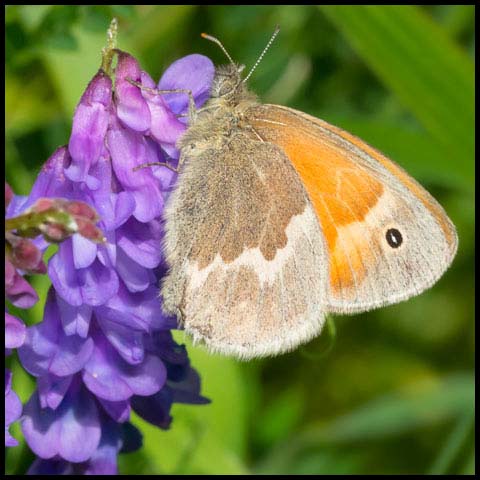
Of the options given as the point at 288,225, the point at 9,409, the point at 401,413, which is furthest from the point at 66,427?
the point at 401,413

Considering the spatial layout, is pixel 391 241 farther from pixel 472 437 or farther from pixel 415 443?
pixel 415 443

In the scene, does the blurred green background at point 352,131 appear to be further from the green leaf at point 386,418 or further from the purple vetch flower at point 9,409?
the purple vetch flower at point 9,409

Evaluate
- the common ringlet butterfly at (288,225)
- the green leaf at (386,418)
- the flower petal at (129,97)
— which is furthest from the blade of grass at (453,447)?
the flower petal at (129,97)

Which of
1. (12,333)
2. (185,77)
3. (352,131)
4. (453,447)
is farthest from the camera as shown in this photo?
(352,131)

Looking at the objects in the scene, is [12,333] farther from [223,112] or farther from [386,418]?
[386,418]

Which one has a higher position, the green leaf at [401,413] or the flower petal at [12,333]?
the flower petal at [12,333]
